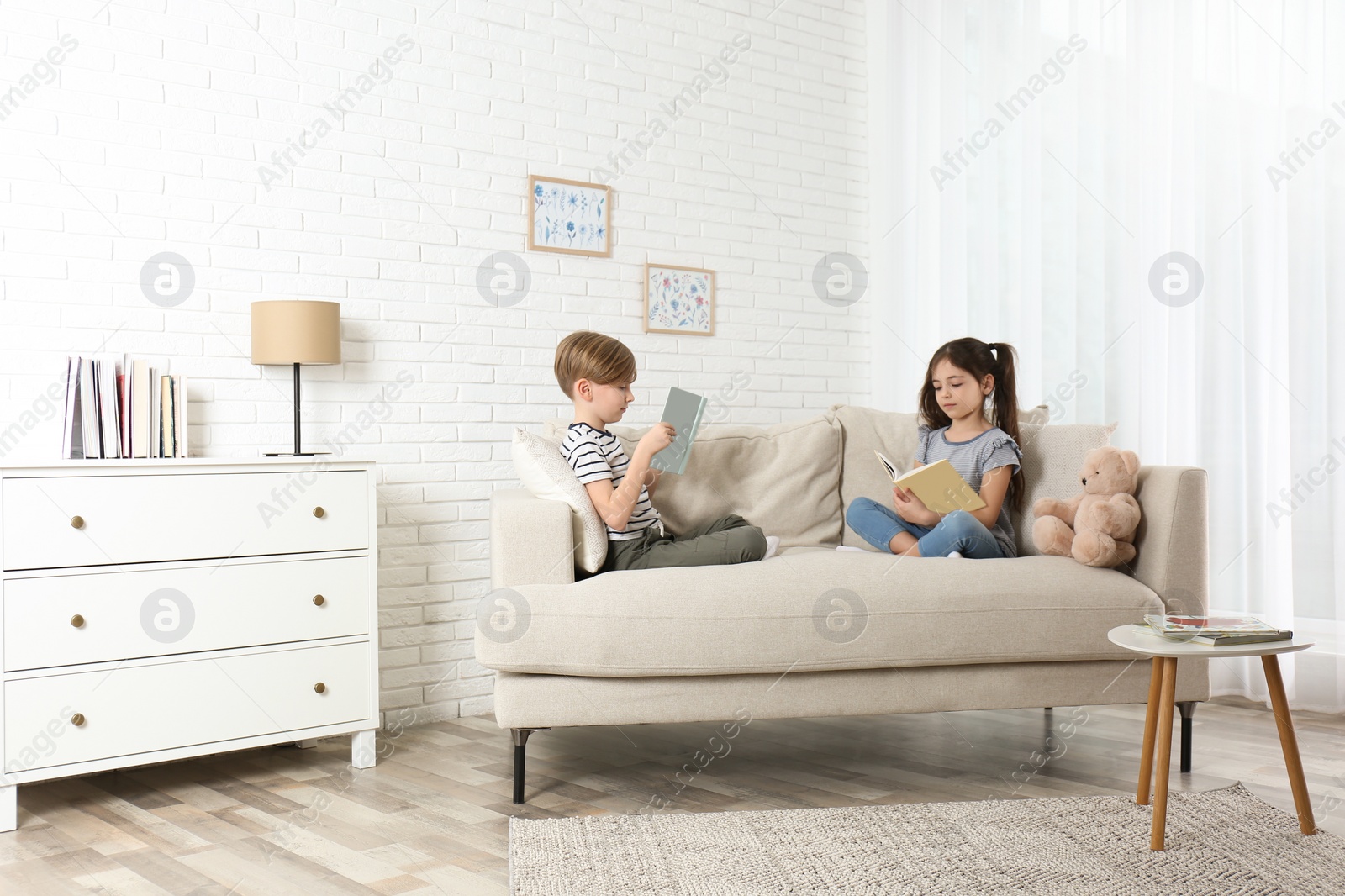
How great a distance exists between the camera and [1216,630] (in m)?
1.99

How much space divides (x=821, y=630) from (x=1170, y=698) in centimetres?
71

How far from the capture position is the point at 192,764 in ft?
9.16

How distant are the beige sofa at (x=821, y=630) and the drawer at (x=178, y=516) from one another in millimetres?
447

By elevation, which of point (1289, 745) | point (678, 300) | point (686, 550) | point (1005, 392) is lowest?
point (1289, 745)

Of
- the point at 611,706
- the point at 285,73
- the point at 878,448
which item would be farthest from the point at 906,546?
the point at 285,73

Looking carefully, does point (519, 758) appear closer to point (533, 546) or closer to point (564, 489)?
point (533, 546)

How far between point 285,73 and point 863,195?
2.41m

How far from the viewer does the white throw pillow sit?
98.9 inches

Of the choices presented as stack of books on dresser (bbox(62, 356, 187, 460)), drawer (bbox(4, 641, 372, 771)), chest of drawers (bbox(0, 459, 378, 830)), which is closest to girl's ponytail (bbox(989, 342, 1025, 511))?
chest of drawers (bbox(0, 459, 378, 830))

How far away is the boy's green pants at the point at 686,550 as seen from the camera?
8.56ft

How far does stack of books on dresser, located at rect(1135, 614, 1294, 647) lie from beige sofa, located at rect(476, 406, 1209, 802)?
0.14 meters

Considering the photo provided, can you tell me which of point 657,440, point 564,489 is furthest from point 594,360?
point 564,489

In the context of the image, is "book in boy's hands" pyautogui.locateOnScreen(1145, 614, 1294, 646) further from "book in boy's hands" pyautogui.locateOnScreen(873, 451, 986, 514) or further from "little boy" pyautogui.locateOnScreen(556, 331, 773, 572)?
"little boy" pyautogui.locateOnScreen(556, 331, 773, 572)

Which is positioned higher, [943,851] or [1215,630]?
[1215,630]
